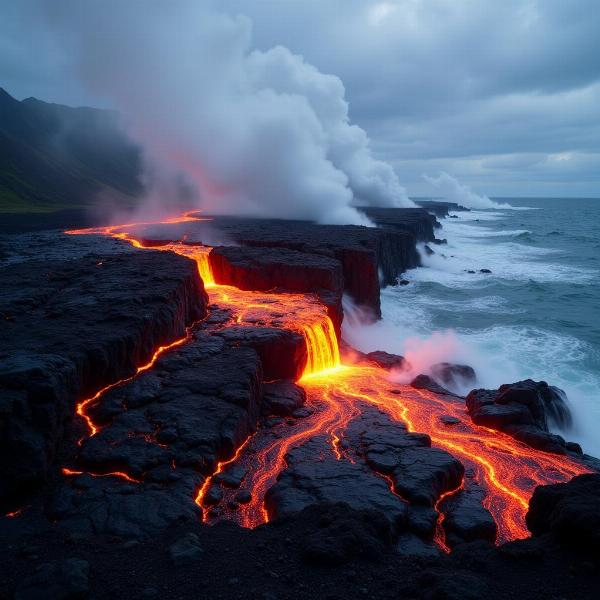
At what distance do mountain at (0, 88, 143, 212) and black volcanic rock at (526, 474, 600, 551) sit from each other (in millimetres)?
62141

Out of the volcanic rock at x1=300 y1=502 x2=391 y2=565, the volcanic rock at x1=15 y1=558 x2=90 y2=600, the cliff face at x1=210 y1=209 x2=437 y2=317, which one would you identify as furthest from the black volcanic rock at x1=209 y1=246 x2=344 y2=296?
the volcanic rock at x1=15 y1=558 x2=90 y2=600

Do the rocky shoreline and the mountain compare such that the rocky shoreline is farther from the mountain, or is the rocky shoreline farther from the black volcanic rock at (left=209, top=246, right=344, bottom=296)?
the mountain

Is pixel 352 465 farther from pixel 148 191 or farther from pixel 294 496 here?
pixel 148 191

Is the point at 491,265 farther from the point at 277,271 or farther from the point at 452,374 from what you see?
the point at 277,271

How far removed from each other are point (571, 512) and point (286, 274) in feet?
50.2

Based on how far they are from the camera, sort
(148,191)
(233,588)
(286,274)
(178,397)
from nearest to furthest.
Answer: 1. (233,588)
2. (178,397)
3. (286,274)
4. (148,191)

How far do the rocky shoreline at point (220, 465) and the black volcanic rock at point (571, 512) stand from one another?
0.08 ft

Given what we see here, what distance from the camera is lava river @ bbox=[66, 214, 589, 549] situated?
28.9 feet

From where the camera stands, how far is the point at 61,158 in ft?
343

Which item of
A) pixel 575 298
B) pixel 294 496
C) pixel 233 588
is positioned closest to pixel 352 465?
pixel 294 496

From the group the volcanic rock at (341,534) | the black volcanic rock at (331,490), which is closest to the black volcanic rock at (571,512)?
the black volcanic rock at (331,490)

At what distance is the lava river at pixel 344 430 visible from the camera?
8.81 meters

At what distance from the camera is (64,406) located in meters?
8.13

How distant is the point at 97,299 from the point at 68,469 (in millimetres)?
6074
